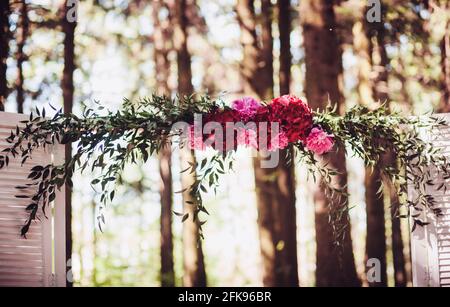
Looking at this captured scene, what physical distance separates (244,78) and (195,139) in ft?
11.5

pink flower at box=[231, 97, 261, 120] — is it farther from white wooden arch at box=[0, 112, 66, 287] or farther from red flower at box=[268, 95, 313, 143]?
white wooden arch at box=[0, 112, 66, 287]

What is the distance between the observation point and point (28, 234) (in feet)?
14.4

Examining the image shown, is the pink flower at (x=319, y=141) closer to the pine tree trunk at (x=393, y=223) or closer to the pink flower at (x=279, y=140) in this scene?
the pink flower at (x=279, y=140)

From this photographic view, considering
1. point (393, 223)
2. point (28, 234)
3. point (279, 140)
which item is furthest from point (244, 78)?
point (28, 234)

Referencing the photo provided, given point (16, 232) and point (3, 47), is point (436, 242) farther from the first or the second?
point (3, 47)

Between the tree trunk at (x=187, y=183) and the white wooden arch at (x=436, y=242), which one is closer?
the white wooden arch at (x=436, y=242)

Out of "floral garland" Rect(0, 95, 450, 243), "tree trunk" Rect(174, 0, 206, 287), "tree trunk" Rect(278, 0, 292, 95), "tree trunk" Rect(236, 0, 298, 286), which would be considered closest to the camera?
"floral garland" Rect(0, 95, 450, 243)

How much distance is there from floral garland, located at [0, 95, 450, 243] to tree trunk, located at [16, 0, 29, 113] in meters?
5.25

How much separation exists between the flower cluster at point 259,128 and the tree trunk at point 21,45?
5.79 meters

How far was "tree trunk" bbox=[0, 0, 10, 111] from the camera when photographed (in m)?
7.79

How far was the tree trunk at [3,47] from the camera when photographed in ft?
25.5

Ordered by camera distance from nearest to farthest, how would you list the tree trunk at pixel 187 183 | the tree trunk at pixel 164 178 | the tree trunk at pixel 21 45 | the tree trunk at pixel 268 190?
the tree trunk at pixel 268 190
the tree trunk at pixel 187 183
the tree trunk at pixel 21 45
the tree trunk at pixel 164 178

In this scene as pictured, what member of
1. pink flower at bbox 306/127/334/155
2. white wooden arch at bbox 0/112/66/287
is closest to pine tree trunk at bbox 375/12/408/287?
pink flower at bbox 306/127/334/155

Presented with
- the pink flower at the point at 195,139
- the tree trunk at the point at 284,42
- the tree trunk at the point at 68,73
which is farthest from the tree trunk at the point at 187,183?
the pink flower at the point at 195,139
